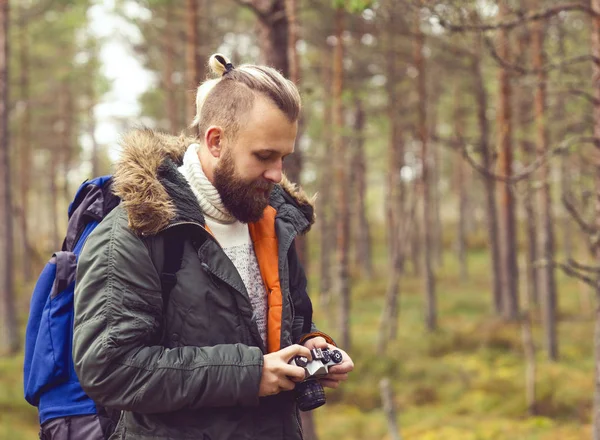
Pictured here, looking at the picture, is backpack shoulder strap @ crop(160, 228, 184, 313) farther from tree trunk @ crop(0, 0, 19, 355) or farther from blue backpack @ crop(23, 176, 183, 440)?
tree trunk @ crop(0, 0, 19, 355)

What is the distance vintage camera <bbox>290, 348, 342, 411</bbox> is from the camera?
97.0 inches

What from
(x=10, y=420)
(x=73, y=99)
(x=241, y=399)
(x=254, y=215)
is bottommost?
(x=10, y=420)

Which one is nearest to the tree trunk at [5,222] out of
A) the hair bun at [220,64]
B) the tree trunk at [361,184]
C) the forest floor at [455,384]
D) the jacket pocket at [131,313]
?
the forest floor at [455,384]

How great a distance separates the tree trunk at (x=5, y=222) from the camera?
14.2 meters

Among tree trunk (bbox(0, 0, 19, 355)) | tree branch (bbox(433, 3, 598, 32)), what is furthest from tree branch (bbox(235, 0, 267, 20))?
tree trunk (bbox(0, 0, 19, 355))

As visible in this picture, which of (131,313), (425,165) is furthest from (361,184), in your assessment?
(131,313)

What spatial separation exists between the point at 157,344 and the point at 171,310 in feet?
0.44

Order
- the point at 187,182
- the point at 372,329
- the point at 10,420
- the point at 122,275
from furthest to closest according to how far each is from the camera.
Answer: the point at 372,329
the point at 10,420
the point at 187,182
the point at 122,275

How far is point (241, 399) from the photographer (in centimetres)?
227

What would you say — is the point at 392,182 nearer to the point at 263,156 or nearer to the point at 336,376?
the point at 336,376

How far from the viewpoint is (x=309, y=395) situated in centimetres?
251

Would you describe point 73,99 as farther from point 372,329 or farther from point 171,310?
point 171,310

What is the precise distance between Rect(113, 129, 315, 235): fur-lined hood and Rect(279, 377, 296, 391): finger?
624mm

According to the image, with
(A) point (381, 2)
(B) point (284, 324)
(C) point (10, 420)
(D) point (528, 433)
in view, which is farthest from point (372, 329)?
(B) point (284, 324)
